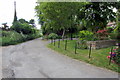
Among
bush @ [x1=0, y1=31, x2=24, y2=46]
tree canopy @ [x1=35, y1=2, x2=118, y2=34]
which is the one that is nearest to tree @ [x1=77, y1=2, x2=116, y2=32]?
tree canopy @ [x1=35, y1=2, x2=118, y2=34]

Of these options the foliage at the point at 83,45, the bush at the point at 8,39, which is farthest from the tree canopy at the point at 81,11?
the bush at the point at 8,39

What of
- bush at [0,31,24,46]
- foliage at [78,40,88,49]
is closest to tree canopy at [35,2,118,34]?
foliage at [78,40,88,49]

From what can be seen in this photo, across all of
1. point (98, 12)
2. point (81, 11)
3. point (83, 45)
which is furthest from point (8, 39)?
point (98, 12)

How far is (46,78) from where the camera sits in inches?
172

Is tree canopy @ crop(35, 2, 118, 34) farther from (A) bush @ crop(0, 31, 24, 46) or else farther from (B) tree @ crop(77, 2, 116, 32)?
(A) bush @ crop(0, 31, 24, 46)

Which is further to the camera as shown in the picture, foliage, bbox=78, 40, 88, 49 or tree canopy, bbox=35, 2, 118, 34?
tree canopy, bbox=35, 2, 118, 34

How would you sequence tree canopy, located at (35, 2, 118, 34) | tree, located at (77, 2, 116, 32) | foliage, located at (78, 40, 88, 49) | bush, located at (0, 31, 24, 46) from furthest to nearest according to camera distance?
bush, located at (0, 31, 24, 46) < tree, located at (77, 2, 116, 32) < tree canopy, located at (35, 2, 118, 34) < foliage, located at (78, 40, 88, 49)

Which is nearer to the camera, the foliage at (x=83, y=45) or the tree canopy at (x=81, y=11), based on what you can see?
the foliage at (x=83, y=45)

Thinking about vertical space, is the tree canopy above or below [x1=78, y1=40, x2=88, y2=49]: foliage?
above

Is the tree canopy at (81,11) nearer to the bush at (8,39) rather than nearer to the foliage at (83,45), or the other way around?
the foliage at (83,45)

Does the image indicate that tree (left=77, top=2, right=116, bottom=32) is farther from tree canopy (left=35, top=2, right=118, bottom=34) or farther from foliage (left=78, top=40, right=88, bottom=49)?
foliage (left=78, top=40, right=88, bottom=49)

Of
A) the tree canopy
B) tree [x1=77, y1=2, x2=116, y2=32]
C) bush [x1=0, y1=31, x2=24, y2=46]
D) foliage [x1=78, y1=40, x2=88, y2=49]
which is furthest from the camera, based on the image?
bush [x1=0, y1=31, x2=24, y2=46]

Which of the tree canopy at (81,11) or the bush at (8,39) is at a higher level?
the tree canopy at (81,11)

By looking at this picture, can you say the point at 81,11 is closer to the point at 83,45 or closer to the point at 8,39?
the point at 83,45
